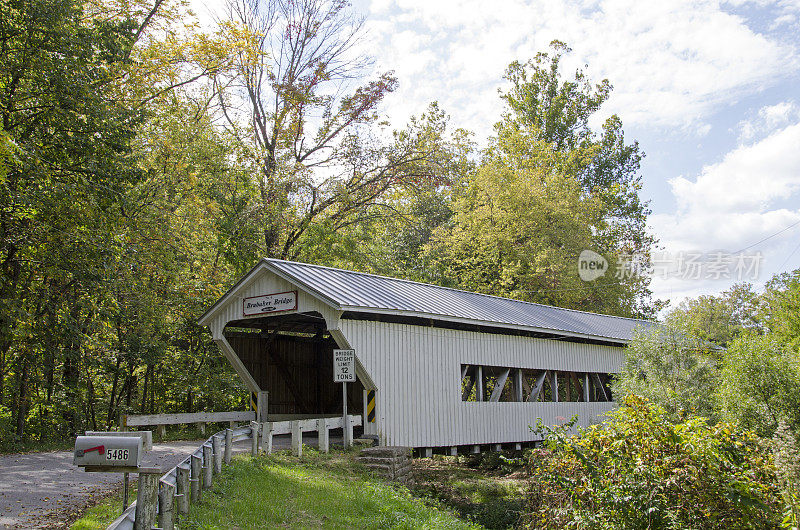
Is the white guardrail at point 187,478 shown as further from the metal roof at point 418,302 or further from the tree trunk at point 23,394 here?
the tree trunk at point 23,394

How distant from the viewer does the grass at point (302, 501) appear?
6.84m

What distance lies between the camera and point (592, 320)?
21.0 meters

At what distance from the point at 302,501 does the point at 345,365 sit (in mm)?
3606

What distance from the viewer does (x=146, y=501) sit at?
4688 millimetres

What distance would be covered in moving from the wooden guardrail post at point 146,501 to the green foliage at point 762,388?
10.2 m

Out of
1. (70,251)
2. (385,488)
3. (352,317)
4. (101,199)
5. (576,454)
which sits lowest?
(385,488)

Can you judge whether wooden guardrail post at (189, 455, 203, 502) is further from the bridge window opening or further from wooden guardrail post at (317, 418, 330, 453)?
the bridge window opening

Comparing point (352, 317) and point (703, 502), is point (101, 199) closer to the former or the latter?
point (352, 317)

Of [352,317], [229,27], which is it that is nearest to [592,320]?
[352,317]

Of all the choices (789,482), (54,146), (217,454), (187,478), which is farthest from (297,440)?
(54,146)

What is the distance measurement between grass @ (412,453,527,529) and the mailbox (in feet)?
22.3

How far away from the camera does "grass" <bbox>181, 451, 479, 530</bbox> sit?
6.84m

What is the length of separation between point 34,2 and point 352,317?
7.55 metres

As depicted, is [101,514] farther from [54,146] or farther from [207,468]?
[54,146]
